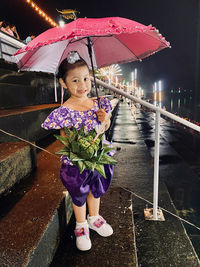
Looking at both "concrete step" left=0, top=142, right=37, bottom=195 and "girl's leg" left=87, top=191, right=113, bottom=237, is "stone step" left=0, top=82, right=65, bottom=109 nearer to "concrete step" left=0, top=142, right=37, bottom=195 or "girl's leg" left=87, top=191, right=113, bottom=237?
"concrete step" left=0, top=142, right=37, bottom=195

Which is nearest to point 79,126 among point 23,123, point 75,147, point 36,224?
point 75,147

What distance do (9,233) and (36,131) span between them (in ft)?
6.66

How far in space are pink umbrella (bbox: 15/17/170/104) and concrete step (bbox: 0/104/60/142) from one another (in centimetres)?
82

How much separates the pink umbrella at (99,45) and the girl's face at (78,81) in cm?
12

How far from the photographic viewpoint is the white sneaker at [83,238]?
1.54 m

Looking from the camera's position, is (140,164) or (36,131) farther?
(140,164)

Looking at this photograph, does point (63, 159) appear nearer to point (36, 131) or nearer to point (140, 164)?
point (36, 131)

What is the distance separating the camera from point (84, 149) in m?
1.45

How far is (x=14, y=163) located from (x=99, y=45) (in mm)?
1558

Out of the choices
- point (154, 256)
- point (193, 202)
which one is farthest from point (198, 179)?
point (154, 256)

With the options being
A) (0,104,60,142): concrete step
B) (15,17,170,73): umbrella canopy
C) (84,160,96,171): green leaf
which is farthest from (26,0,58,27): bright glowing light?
(84,160,96,171): green leaf

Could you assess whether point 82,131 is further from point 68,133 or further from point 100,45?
point 100,45

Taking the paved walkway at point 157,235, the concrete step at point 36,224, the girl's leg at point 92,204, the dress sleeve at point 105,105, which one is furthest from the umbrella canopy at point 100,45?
the paved walkway at point 157,235

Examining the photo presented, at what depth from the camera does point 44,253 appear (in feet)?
4.33
